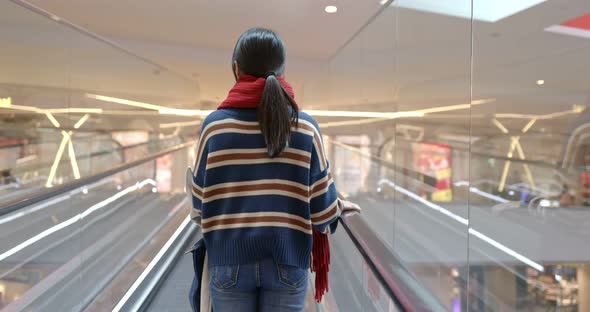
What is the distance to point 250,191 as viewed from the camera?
1.17 metres

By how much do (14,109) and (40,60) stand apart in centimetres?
44

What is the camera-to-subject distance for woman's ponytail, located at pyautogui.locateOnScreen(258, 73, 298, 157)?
1117 mm

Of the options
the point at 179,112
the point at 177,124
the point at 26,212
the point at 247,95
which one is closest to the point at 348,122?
the point at 26,212

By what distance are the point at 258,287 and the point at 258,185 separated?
0.32 m

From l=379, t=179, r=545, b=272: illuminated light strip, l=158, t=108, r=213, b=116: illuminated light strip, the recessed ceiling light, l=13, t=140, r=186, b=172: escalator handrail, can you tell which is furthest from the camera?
l=158, t=108, r=213, b=116: illuminated light strip

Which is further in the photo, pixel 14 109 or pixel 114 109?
pixel 114 109

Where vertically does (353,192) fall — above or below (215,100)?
below

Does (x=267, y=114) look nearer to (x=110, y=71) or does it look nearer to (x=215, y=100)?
(x=110, y=71)

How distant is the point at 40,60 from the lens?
3.06 m

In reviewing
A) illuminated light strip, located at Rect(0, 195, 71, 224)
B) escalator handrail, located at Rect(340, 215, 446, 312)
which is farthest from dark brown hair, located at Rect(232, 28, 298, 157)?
illuminated light strip, located at Rect(0, 195, 71, 224)

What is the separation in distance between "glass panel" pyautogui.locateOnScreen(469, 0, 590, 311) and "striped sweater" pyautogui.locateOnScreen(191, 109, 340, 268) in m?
1.66

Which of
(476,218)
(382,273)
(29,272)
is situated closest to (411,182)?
(476,218)

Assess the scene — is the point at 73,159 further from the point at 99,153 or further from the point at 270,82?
the point at 270,82

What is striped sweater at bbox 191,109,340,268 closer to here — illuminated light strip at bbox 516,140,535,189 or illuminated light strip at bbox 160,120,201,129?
illuminated light strip at bbox 516,140,535,189
